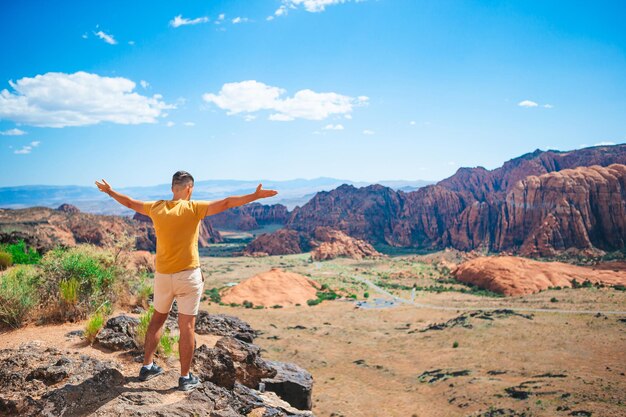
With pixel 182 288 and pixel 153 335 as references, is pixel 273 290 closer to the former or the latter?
pixel 153 335

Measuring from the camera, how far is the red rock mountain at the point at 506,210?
63.0m

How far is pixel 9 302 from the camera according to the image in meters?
5.62

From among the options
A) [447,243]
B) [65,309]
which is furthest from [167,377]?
[447,243]

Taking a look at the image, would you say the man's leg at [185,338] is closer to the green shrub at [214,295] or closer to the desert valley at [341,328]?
the desert valley at [341,328]

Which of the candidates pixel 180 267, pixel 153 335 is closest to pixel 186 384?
pixel 153 335

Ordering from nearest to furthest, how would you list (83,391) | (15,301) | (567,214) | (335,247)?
(83,391)
(15,301)
(567,214)
(335,247)

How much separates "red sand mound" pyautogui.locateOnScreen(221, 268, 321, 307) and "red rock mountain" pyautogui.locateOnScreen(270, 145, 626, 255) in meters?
44.6

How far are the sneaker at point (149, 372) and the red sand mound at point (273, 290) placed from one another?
27.1 metres

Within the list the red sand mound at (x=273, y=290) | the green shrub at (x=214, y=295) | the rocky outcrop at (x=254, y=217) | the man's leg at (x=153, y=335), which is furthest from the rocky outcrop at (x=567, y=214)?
the rocky outcrop at (x=254, y=217)

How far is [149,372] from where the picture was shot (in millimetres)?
4621

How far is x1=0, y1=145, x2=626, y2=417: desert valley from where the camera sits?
4875mm

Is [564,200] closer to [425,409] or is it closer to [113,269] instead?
[425,409]

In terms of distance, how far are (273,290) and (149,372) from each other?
2999cm

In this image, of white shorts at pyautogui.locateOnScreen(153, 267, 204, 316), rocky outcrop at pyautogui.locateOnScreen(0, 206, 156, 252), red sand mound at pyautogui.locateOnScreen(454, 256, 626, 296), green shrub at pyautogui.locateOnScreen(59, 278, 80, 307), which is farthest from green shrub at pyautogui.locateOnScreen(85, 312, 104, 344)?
rocky outcrop at pyautogui.locateOnScreen(0, 206, 156, 252)
